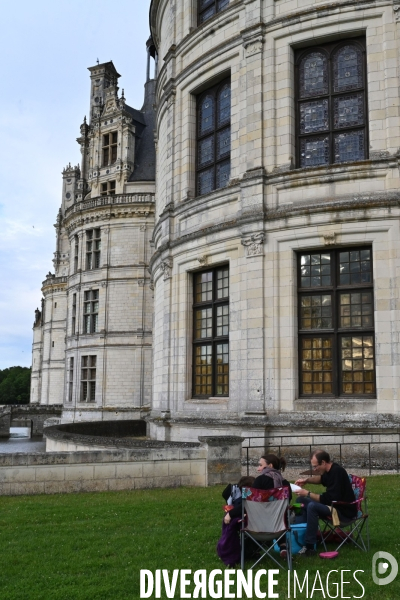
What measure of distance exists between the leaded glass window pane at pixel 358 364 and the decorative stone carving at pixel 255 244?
3129 mm

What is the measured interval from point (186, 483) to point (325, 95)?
10.7 m

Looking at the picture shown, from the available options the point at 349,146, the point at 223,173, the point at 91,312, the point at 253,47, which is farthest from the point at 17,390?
the point at 349,146

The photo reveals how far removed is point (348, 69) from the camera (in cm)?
1689

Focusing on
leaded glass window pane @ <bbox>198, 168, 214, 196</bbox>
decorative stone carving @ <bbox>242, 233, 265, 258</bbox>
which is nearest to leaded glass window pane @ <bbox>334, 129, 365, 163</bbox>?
decorative stone carving @ <bbox>242, 233, 265, 258</bbox>

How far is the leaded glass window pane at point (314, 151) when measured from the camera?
1683cm

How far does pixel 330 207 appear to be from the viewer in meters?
15.8

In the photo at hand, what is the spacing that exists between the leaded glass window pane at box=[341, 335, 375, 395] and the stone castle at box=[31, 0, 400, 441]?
3 centimetres

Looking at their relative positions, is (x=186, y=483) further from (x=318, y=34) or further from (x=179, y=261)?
(x=318, y=34)

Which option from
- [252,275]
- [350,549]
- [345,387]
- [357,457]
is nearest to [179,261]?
[252,275]

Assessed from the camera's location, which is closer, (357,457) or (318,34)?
(357,457)

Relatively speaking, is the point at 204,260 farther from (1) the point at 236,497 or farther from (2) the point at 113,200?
(2) the point at 113,200

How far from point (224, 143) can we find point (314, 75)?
333cm

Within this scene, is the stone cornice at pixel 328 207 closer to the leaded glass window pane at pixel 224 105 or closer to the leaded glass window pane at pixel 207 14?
the leaded glass window pane at pixel 224 105

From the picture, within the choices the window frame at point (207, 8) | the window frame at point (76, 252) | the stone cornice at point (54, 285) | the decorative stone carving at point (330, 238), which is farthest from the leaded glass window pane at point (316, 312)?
the stone cornice at point (54, 285)
